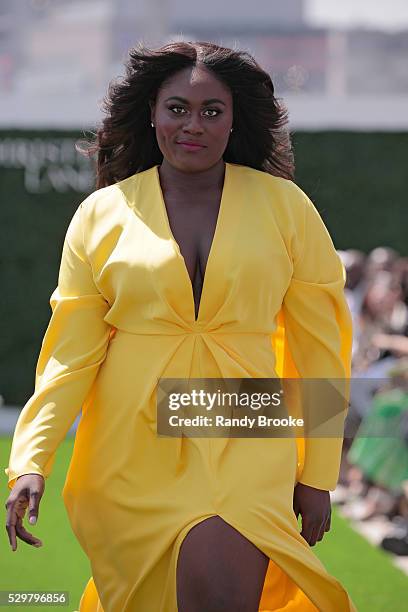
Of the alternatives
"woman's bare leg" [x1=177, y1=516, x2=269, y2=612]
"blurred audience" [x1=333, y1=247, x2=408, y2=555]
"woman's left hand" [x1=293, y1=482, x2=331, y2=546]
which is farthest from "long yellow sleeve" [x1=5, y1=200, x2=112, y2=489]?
"blurred audience" [x1=333, y1=247, x2=408, y2=555]

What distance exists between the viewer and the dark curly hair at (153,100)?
4020 millimetres

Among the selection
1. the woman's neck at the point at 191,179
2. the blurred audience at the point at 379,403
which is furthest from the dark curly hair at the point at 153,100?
the blurred audience at the point at 379,403

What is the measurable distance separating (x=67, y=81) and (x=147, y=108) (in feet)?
41.0

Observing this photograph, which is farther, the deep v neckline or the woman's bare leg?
the deep v neckline

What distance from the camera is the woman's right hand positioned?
374 centimetres

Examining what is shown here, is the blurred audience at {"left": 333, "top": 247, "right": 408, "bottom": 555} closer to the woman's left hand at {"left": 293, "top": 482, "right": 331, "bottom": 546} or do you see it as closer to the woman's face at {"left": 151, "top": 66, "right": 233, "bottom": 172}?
the woman's left hand at {"left": 293, "top": 482, "right": 331, "bottom": 546}

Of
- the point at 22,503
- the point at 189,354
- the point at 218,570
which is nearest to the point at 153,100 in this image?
the point at 189,354

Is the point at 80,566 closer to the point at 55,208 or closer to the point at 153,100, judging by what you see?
the point at 153,100

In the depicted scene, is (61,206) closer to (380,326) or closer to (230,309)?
(380,326)

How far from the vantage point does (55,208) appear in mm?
12438

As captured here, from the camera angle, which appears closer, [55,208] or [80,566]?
[80,566]

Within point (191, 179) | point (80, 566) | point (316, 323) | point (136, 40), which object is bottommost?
point (80, 566)

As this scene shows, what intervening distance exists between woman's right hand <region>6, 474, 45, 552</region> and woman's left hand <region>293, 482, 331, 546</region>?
791 mm

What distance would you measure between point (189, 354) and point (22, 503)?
630mm
